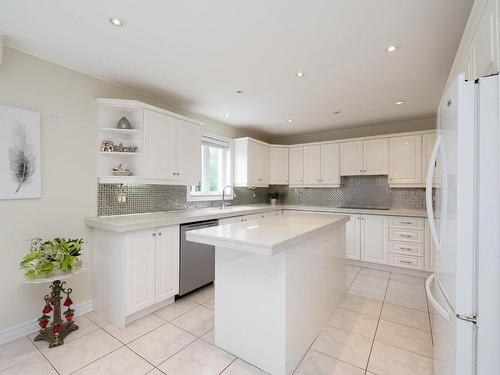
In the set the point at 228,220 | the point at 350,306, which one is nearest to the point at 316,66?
the point at 228,220

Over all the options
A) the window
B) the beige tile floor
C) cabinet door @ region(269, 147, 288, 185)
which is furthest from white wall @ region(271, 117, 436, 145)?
the beige tile floor

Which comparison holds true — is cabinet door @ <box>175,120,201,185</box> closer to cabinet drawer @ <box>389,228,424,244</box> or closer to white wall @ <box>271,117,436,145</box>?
white wall @ <box>271,117,436,145</box>

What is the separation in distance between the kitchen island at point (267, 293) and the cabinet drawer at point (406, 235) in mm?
2247

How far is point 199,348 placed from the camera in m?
1.81

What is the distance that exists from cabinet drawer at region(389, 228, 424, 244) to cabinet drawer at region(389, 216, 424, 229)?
7 centimetres

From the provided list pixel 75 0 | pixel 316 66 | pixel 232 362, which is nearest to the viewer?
pixel 75 0

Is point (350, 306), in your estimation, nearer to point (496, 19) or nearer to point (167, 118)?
point (496, 19)

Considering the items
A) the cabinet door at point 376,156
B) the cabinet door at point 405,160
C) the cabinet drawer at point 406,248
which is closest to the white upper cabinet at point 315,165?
the cabinet door at point 376,156

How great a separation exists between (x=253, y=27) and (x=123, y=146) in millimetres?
1887

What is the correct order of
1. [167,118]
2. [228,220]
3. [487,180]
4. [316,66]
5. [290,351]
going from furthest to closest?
[228,220]
[167,118]
[316,66]
[290,351]
[487,180]

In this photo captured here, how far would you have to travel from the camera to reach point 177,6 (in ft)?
4.90

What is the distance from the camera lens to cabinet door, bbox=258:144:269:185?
463 cm

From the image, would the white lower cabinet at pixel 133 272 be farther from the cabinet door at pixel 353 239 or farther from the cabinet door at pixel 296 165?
the cabinet door at pixel 296 165

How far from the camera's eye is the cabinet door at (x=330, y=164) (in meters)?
4.36
